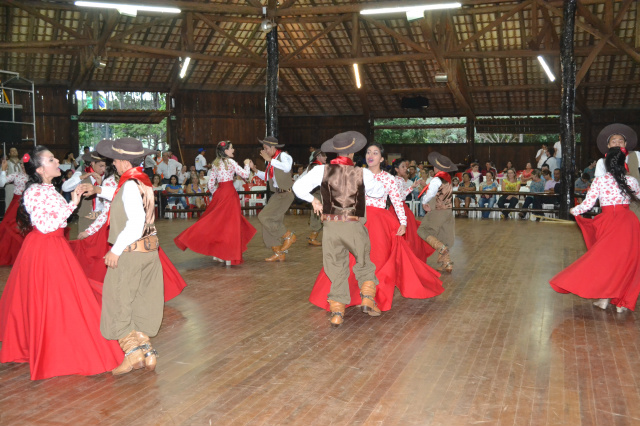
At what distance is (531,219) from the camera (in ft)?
45.4

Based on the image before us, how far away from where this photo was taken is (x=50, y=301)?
12.5 ft

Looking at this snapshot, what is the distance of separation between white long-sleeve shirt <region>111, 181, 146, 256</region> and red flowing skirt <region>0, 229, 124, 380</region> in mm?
439

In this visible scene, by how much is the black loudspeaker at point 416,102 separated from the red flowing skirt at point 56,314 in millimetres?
16631

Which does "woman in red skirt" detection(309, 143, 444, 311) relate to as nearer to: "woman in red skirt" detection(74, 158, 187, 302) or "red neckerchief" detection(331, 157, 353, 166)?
"red neckerchief" detection(331, 157, 353, 166)

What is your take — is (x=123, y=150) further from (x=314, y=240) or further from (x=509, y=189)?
(x=509, y=189)

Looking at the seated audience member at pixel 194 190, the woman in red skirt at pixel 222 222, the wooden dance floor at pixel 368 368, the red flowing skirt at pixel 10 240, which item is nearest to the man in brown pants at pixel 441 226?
the wooden dance floor at pixel 368 368

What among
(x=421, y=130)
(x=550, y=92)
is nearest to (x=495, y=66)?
(x=550, y=92)

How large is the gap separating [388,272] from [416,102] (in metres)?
14.8

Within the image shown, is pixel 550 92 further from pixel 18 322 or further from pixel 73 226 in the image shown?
pixel 18 322

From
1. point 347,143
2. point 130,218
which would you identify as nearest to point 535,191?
point 347,143

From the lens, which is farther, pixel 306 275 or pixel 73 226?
pixel 73 226

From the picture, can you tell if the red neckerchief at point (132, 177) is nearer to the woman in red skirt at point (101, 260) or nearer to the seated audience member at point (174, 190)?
the woman in red skirt at point (101, 260)

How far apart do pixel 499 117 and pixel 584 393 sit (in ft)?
58.5

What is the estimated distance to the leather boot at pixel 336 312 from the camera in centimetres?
501
